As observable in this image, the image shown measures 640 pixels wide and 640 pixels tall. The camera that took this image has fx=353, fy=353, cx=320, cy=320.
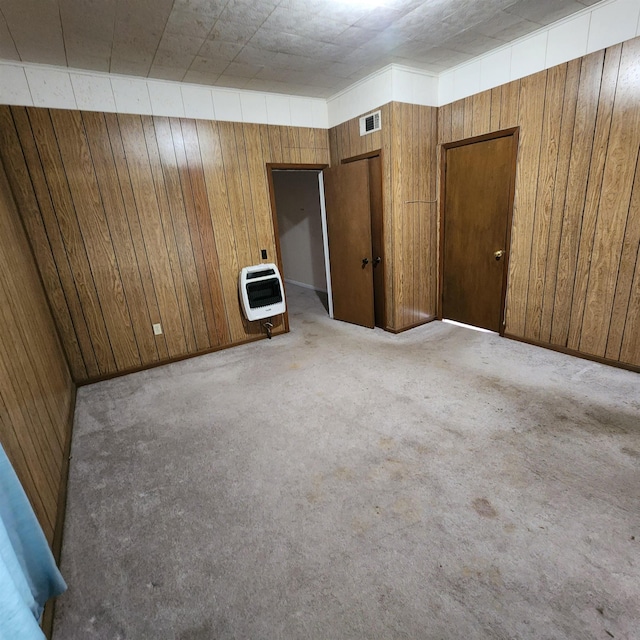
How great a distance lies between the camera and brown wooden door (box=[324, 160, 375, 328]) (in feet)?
12.8

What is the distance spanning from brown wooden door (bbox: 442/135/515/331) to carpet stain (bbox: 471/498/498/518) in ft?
7.94

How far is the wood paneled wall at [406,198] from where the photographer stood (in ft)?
11.7

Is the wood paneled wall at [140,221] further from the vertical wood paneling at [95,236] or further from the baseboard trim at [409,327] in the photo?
the baseboard trim at [409,327]

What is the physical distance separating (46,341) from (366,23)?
322 cm

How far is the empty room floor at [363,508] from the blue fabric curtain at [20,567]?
223 mm

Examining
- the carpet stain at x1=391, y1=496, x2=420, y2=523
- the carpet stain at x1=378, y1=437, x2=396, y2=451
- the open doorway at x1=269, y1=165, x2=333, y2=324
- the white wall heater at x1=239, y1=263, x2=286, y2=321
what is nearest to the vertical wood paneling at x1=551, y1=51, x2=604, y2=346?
the carpet stain at x1=378, y1=437, x2=396, y2=451

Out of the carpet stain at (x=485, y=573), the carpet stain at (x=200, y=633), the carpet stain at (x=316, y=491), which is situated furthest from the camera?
the carpet stain at (x=316, y=491)

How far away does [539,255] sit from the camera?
127 inches

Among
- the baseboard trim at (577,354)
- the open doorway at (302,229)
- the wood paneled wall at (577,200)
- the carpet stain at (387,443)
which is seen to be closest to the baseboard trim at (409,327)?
the baseboard trim at (577,354)

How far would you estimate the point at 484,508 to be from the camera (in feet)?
5.44

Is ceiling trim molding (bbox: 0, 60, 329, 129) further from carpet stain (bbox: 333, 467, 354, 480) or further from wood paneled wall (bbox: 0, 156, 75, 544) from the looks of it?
carpet stain (bbox: 333, 467, 354, 480)

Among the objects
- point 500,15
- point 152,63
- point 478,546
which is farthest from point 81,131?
point 478,546

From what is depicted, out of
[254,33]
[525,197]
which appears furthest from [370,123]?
[525,197]

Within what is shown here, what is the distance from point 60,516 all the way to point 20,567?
2.78 ft
